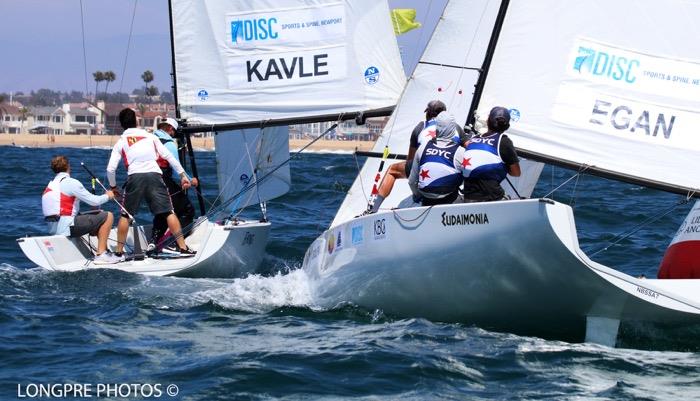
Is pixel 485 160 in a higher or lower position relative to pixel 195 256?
higher

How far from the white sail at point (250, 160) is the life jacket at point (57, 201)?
1973 mm

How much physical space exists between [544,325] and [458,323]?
0.66 m

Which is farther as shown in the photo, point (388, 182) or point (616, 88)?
point (388, 182)

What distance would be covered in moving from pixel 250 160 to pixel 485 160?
205 inches

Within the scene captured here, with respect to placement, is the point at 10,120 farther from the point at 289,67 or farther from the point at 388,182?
the point at 388,182

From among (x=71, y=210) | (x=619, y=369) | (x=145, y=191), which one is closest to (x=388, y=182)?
(x=619, y=369)

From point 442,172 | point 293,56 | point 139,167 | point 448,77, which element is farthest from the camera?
point 293,56

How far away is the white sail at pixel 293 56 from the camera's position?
11586 mm

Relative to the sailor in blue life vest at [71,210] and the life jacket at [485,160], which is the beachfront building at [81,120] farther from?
the life jacket at [485,160]

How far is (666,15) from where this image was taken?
8727mm

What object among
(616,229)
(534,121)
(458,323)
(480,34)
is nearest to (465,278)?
(458,323)

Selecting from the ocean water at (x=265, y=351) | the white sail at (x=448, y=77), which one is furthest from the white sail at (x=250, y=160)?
the ocean water at (x=265, y=351)

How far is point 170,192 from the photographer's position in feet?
39.2

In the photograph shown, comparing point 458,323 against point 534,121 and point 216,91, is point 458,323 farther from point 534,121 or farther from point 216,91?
point 216,91
